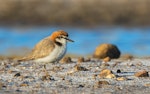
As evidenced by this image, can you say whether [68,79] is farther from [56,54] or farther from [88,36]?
[88,36]

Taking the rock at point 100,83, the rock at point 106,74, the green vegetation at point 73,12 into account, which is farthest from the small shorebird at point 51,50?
the green vegetation at point 73,12

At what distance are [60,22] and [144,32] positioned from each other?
695cm

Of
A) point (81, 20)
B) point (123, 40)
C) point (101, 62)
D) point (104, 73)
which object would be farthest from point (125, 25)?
point (104, 73)

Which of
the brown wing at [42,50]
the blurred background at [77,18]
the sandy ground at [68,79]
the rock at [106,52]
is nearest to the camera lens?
the sandy ground at [68,79]

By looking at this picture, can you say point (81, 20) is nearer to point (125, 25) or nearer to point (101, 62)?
point (125, 25)

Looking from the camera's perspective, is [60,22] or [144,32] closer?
[144,32]

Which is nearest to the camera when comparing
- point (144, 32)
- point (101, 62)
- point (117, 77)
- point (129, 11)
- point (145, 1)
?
point (117, 77)

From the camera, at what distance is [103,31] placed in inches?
1428

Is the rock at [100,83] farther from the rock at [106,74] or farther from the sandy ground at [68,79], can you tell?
the rock at [106,74]

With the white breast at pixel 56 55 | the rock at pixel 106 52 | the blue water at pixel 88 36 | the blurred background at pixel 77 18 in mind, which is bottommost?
the white breast at pixel 56 55

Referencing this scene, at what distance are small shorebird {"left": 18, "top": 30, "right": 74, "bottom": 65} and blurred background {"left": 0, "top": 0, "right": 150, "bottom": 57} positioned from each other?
1964 centimetres

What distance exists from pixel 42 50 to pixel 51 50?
273 millimetres

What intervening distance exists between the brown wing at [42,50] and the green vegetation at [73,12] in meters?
26.9

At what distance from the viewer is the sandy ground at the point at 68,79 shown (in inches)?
396
